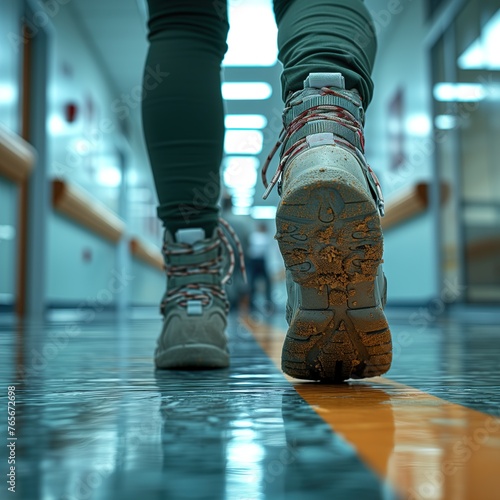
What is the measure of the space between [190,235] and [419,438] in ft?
1.77

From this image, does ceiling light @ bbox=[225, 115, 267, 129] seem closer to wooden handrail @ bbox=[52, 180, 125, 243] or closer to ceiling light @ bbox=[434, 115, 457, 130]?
wooden handrail @ bbox=[52, 180, 125, 243]

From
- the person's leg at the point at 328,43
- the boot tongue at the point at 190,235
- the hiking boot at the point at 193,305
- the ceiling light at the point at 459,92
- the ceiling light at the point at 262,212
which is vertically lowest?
the hiking boot at the point at 193,305

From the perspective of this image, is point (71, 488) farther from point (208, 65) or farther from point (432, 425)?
point (208, 65)

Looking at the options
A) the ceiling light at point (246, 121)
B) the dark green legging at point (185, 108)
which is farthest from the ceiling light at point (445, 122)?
the dark green legging at point (185, 108)

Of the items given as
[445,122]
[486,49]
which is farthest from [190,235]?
[445,122]

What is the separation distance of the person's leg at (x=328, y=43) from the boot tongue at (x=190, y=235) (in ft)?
0.75

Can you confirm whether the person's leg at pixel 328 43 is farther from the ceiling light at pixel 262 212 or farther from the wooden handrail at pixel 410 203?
the ceiling light at pixel 262 212

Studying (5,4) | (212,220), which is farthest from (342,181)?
(5,4)

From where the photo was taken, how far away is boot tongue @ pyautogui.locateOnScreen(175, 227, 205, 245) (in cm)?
89

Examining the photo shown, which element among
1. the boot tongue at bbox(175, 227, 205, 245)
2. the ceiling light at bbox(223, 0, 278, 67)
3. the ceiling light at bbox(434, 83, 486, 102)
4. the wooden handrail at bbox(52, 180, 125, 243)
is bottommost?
the boot tongue at bbox(175, 227, 205, 245)

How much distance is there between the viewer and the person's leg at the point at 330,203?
0.58 m

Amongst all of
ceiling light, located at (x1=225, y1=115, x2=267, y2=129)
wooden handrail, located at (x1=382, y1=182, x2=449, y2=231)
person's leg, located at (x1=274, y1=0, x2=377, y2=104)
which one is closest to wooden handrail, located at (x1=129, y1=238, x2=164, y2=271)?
ceiling light, located at (x1=225, y1=115, x2=267, y2=129)

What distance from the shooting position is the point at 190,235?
0.89 meters

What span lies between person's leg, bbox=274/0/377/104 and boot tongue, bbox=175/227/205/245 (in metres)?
0.23
